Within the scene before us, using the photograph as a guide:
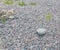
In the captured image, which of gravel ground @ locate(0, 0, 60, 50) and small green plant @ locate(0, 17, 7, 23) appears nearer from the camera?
gravel ground @ locate(0, 0, 60, 50)

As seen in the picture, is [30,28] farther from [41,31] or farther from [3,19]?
[3,19]

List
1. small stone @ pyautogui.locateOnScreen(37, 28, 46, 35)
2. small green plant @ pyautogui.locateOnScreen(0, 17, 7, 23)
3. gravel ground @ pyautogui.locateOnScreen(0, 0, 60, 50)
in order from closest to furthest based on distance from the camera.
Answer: gravel ground @ pyautogui.locateOnScreen(0, 0, 60, 50)
small stone @ pyautogui.locateOnScreen(37, 28, 46, 35)
small green plant @ pyautogui.locateOnScreen(0, 17, 7, 23)

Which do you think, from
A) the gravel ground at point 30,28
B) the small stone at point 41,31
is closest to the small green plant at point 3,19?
the gravel ground at point 30,28

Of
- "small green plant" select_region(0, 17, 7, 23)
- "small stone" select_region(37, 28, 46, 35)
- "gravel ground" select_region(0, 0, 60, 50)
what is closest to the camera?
"gravel ground" select_region(0, 0, 60, 50)

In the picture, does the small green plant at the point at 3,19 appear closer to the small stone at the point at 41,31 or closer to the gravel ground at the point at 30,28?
the gravel ground at the point at 30,28

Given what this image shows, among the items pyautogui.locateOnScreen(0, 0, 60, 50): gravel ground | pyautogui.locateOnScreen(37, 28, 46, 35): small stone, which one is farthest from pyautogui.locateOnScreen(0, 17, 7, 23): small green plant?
pyautogui.locateOnScreen(37, 28, 46, 35): small stone

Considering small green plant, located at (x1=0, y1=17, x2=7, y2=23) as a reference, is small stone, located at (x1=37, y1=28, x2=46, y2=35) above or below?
below

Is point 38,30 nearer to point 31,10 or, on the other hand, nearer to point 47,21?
point 47,21

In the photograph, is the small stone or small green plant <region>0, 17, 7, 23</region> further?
small green plant <region>0, 17, 7, 23</region>

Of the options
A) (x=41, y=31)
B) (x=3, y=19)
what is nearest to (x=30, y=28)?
(x=41, y=31)

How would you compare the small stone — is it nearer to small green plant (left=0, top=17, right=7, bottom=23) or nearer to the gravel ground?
the gravel ground
